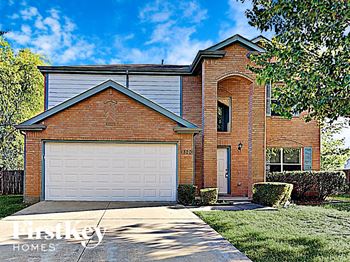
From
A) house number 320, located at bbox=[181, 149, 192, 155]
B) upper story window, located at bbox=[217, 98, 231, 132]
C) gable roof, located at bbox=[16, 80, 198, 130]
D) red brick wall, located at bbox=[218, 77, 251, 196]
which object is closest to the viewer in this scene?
gable roof, located at bbox=[16, 80, 198, 130]

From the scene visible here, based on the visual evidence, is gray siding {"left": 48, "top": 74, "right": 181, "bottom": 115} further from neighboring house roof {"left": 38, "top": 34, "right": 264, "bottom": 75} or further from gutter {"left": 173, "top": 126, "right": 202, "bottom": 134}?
gutter {"left": 173, "top": 126, "right": 202, "bottom": 134}

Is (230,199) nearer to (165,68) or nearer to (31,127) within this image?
(165,68)

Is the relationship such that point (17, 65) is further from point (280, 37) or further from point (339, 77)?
point (339, 77)

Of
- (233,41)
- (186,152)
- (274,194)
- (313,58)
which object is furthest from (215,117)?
(313,58)

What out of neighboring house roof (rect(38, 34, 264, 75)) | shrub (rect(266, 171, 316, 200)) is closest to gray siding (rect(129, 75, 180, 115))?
neighboring house roof (rect(38, 34, 264, 75))

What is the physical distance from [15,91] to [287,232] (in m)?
19.9

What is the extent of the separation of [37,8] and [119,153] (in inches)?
363

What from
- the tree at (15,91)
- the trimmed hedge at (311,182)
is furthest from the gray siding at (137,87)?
the tree at (15,91)

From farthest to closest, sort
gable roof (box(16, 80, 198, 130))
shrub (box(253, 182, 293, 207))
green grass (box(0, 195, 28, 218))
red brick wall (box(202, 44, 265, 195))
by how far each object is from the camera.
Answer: red brick wall (box(202, 44, 265, 195)) < gable roof (box(16, 80, 198, 130)) < shrub (box(253, 182, 293, 207)) < green grass (box(0, 195, 28, 218))

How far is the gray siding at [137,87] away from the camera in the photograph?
17.5 m

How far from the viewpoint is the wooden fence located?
60.9 ft

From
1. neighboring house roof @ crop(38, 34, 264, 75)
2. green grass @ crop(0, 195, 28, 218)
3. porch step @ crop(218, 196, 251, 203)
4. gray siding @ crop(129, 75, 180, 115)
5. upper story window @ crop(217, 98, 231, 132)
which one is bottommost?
porch step @ crop(218, 196, 251, 203)

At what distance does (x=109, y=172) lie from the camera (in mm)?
14227

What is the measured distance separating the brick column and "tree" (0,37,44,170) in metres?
12.6
